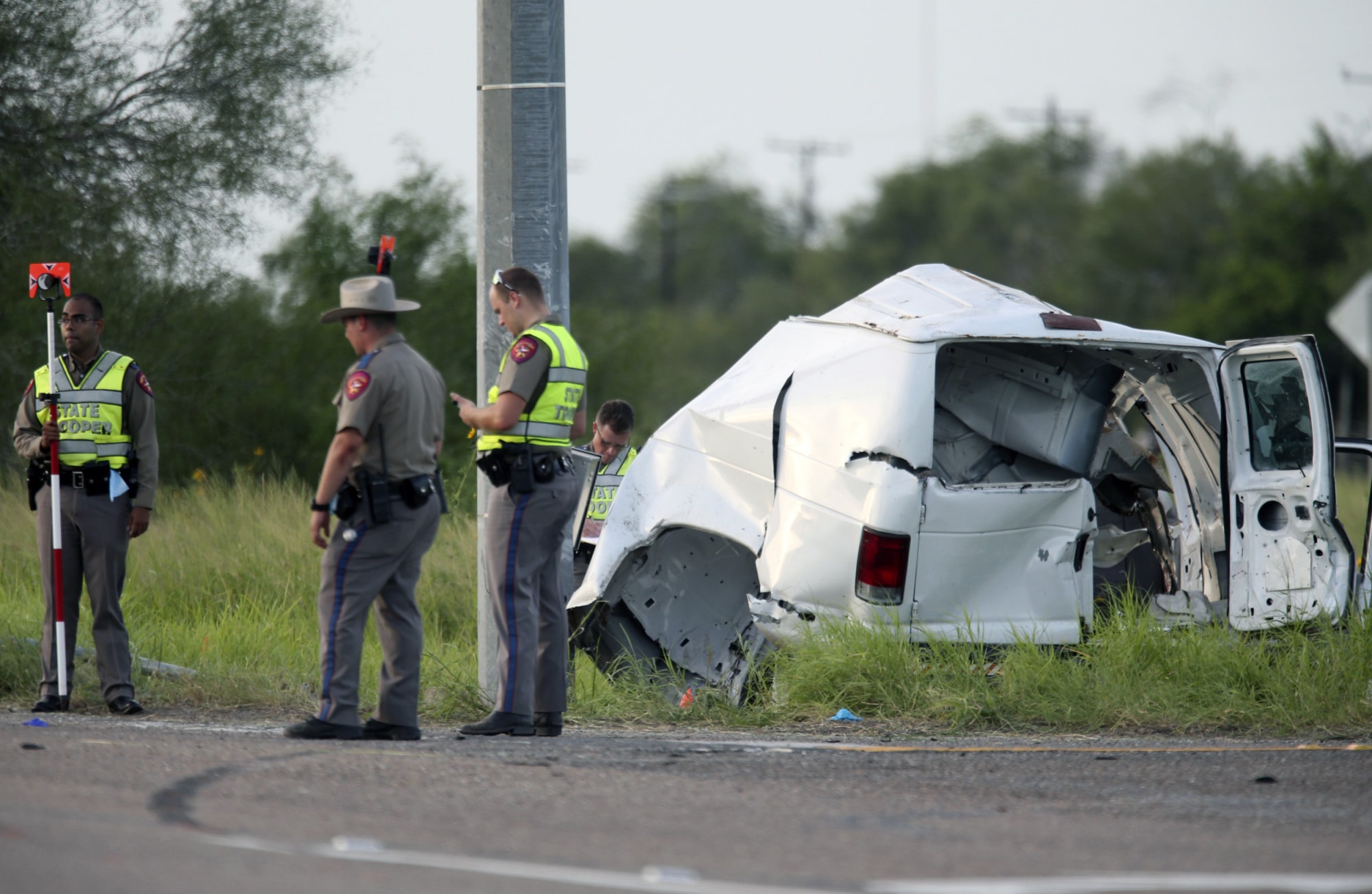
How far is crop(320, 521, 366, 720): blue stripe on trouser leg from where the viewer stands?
5.85 m

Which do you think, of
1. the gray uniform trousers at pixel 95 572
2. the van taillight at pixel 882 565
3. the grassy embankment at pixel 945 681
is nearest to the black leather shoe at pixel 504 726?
the grassy embankment at pixel 945 681

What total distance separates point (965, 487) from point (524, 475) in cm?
188

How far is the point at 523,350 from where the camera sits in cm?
608

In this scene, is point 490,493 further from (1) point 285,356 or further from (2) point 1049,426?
(1) point 285,356

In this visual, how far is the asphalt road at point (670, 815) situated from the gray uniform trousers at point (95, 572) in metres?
0.78

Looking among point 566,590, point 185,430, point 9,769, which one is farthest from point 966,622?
point 185,430

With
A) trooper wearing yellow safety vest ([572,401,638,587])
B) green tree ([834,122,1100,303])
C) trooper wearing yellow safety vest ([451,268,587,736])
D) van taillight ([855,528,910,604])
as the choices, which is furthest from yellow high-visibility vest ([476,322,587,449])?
green tree ([834,122,1100,303])

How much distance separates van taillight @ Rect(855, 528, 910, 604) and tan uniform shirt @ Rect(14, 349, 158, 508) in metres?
3.19

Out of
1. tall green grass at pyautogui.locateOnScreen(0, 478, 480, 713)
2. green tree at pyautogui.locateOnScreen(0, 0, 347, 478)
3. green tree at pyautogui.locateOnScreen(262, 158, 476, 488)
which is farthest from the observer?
green tree at pyautogui.locateOnScreen(262, 158, 476, 488)

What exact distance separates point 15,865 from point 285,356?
1324cm

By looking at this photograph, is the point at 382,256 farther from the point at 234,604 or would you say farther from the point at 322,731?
the point at 234,604

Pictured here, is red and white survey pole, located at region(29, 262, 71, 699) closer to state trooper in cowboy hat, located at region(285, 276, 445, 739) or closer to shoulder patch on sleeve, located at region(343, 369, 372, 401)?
state trooper in cowboy hat, located at region(285, 276, 445, 739)

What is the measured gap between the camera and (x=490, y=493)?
20.7 feet

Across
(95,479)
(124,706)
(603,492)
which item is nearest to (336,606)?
(124,706)
